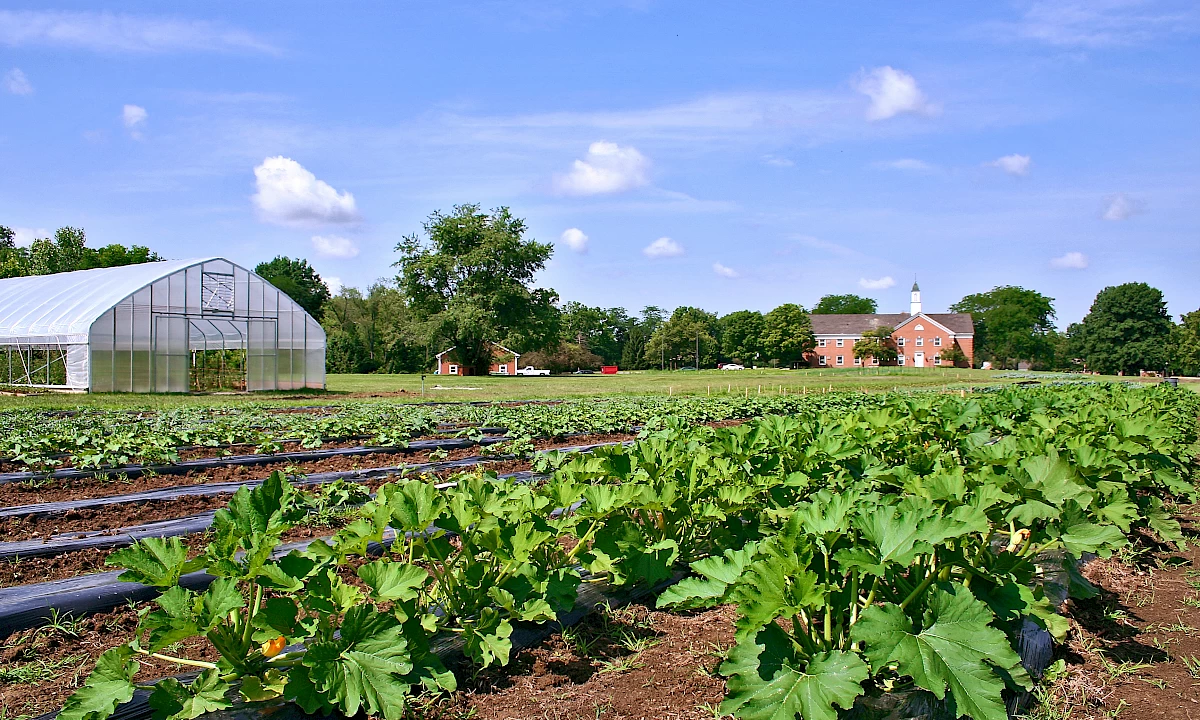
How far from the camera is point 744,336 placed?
87.4 meters

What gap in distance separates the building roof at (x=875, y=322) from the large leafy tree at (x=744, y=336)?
253 inches

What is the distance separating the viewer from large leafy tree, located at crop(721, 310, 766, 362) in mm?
84375

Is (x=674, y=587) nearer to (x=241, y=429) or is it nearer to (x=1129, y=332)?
(x=241, y=429)

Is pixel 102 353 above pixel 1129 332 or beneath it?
beneath

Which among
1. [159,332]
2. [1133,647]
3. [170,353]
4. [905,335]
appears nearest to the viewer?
[1133,647]

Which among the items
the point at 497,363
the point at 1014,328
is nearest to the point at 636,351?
the point at 497,363

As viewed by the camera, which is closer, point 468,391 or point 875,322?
point 468,391

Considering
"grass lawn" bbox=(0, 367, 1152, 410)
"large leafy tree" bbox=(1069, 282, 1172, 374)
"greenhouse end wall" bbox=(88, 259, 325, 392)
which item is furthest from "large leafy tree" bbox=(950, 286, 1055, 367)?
"greenhouse end wall" bbox=(88, 259, 325, 392)

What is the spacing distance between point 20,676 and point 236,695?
90cm

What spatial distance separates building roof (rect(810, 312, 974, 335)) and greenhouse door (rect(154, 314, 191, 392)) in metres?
71.6

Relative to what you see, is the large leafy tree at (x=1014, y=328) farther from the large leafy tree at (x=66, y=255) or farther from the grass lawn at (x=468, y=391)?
the large leafy tree at (x=66, y=255)

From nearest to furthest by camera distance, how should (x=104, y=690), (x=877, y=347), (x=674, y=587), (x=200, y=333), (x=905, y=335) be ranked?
1. (x=104, y=690)
2. (x=674, y=587)
3. (x=200, y=333)
4. (x=877, y=347)
5. (x=905, y=335)

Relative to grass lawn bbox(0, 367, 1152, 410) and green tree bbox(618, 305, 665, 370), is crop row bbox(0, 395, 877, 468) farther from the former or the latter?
green tree bbox(618, 305, 665, 370)

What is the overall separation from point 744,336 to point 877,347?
14.4m
